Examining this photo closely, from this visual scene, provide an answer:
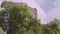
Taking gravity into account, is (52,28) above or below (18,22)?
below

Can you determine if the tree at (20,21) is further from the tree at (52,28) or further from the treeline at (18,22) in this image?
the tree at (52,28)

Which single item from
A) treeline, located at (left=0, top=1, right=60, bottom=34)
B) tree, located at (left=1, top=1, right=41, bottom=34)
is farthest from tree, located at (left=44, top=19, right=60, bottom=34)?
tree, located at (left=1, top=1, right=41, bottom=34)

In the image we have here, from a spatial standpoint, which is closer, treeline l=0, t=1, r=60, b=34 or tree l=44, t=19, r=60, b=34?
treeline l=0, t=1, r=60, b=34

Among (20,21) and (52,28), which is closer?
(20,21)

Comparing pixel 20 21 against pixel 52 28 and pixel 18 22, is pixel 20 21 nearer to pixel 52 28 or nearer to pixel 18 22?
pixel 18 22

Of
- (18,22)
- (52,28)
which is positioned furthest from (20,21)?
(52,28)

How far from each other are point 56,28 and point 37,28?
3.42 feet

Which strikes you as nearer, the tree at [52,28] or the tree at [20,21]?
the tree at [20,21]

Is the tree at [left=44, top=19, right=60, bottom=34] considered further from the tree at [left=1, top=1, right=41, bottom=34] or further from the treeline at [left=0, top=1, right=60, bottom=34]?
the tree at [left=1, top=1, right=41, bottom=34]

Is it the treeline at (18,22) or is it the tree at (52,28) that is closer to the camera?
the treeline at (18,22)

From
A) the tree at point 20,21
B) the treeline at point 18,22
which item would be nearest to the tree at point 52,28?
the treeline at point 18,22

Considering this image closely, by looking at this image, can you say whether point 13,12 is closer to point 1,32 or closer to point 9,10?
point 9,10

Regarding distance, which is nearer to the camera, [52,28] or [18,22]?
[18,22]

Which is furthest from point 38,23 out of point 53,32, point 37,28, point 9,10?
point 9,10
